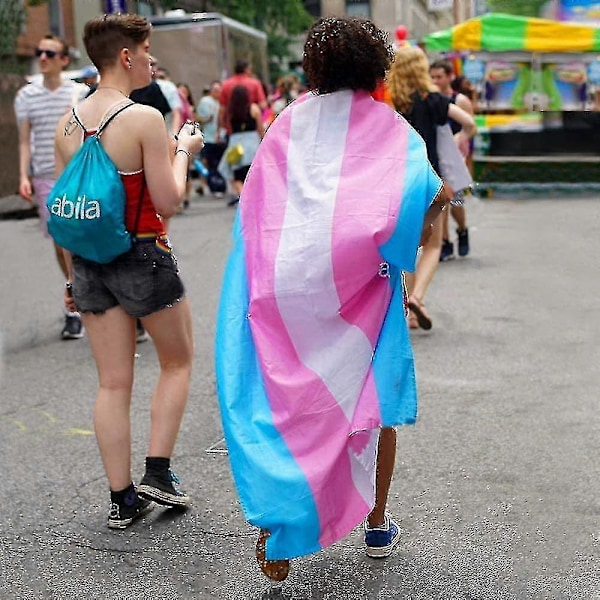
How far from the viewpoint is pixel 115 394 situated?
396 cm

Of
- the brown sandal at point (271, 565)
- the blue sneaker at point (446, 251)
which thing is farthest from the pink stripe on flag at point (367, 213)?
the blue sneaker at point (446, 251)

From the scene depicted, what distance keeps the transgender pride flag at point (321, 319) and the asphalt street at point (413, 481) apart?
16.5 inches

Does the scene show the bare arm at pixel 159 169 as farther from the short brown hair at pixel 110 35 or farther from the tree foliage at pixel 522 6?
the tree foliage at pixel 522 6

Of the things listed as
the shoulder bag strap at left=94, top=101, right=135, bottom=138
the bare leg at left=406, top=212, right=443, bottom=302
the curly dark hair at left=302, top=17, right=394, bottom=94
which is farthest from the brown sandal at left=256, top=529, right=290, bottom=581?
the bare leg at left=406, top=212, right=443, bottom=302

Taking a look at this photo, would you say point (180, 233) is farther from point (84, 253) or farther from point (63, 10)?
point (63, 10)

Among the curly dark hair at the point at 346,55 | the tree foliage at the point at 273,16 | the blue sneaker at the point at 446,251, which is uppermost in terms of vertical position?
the tree foliage at the point at 273,16

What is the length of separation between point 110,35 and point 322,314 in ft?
4.23

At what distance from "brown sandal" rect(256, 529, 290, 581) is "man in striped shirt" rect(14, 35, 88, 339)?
4.23 metres

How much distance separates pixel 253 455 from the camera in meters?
3.16

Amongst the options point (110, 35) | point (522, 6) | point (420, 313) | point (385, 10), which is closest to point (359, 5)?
point (385, 10)

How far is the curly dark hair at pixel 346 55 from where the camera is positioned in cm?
324

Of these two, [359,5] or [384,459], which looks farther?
[359,5]

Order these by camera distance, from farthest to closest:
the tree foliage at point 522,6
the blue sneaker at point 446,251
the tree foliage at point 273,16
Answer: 1. the tree foliage at point 273,16
2. the tree foliage at point 522,6
3. the blue sneaker at point 446,251

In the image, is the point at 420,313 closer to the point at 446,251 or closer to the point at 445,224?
the point at 445,224
